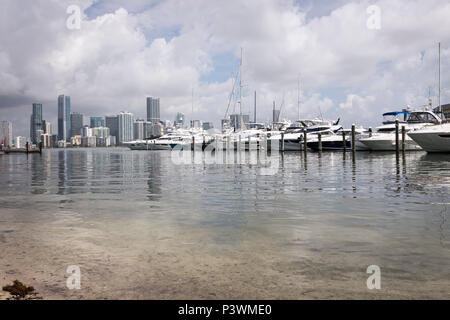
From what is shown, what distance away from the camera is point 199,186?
16.1 meters

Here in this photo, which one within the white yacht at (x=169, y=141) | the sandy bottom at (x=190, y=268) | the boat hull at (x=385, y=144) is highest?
the white yacht at (x=169, y=141)

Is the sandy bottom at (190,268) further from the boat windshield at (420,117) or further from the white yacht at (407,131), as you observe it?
the boat windshield at (420,117)

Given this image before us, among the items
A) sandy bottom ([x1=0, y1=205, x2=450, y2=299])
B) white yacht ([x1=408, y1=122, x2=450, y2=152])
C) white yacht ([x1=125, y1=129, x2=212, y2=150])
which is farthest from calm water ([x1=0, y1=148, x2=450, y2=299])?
white yacht ([x1=125, y1=129, x2=212, y2=150])

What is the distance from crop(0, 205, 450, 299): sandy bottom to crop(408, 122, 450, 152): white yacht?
1300 inches

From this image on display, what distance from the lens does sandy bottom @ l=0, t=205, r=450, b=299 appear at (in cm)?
462

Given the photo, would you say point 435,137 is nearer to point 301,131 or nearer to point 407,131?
point 407,131

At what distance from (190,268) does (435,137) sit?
35774 mm

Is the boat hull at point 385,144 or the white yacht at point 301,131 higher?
the white yacht at point 301,131

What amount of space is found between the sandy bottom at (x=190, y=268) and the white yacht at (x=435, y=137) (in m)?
33.0

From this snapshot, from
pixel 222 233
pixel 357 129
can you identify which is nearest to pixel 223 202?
pixel 222 233

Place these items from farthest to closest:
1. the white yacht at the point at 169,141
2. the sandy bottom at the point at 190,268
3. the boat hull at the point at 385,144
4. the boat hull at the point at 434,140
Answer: the white yacht at the point at 169,141 < the boat hull at the point at 385,144 < the boat hull at the point at 434,140 < the sandy bottom at the point at 190,268

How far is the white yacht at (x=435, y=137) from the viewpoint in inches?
1366

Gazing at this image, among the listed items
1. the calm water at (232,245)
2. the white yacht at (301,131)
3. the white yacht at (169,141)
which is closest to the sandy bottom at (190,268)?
the calm water at (232,245)
